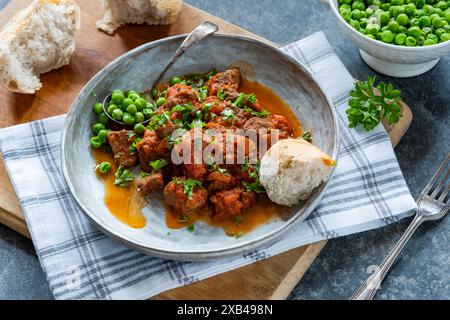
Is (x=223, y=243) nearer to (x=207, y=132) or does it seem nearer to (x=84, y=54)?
(x=207, y=132)

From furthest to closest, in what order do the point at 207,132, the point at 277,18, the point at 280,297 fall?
the point at 277,18 → the point at 207,132 → the point at 280,297

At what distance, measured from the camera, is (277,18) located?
5.84 m

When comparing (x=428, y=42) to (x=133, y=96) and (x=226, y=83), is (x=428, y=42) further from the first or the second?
(x=133, y=96)

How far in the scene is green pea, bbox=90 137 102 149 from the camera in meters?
4.64

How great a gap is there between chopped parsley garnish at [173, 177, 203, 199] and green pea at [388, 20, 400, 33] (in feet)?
6.71

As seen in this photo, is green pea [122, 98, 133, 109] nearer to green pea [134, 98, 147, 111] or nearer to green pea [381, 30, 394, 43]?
green pea [134, 98, 147, 111]

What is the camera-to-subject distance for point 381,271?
163 inches

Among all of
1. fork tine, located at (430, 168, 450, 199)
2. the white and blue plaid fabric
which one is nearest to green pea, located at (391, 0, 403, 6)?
the white and blue plaid fabric

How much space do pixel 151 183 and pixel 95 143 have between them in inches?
25.5

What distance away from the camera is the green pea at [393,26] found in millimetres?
4879

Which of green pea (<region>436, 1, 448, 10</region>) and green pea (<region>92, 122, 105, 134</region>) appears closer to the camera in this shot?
green pea (<region>92, 122, 105, 134</region>)

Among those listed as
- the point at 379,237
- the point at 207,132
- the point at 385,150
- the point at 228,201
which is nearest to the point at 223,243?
the point at 228,201

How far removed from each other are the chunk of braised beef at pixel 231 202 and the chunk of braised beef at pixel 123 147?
70 centimetres

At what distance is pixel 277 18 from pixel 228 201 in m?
2.40
